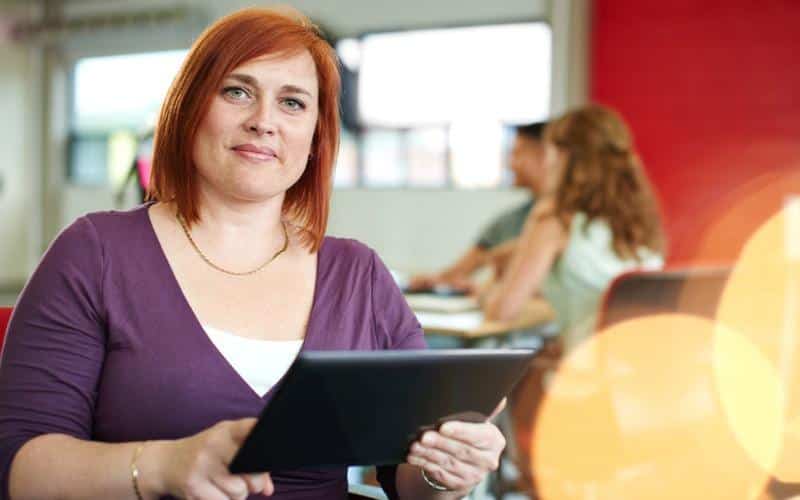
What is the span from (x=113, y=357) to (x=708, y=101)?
491 cm

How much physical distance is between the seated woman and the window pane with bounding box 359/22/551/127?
314 cm

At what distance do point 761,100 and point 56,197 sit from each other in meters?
6.31

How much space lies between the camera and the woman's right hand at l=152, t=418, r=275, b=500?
992mm

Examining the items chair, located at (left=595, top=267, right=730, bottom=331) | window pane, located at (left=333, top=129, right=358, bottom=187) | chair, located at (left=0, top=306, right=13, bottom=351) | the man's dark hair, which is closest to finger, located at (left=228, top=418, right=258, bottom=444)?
chair, located at (left=0, top=306, right=13, bottom=351)

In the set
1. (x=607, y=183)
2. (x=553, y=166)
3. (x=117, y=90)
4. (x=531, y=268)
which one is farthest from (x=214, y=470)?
(x=117, y=90)

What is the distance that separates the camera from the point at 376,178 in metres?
7.09

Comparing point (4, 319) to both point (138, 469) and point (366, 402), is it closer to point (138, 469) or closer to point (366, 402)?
point (138, 469)

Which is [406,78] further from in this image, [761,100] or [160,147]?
[160,147]

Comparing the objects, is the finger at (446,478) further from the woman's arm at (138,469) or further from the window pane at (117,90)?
the window pane at (117,90)

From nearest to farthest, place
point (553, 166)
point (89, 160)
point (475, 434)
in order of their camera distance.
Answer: point (475, 434), point (553, 166), point (89, 160)

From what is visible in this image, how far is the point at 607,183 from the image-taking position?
2963 mm

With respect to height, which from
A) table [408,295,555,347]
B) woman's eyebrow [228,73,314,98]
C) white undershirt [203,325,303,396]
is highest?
woman's eyebrow [228,73,314,98]

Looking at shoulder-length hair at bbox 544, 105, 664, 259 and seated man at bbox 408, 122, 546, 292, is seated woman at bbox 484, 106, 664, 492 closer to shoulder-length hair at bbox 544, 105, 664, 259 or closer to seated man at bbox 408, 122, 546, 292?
shoulder-length hair at bbox 544, 105, 664, 259

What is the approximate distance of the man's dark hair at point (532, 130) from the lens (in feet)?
13.6
